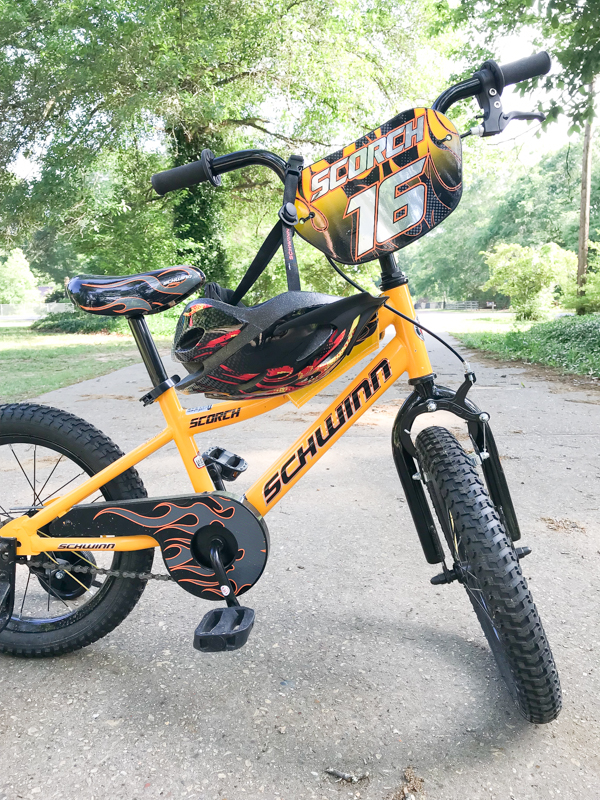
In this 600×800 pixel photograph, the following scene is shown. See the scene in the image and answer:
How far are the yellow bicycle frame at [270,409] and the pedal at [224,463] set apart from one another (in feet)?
0.14

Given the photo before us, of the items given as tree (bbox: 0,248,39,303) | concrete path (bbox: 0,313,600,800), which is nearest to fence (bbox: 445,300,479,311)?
tree (bbox: 0,248,39,303)

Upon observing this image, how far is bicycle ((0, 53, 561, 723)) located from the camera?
163 centimetres

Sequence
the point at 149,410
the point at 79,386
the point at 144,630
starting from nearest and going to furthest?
the point at 144,630 < the point at 149,410 < the point at 79,386

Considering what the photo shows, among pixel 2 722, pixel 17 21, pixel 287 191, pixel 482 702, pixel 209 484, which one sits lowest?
pixel 482 702

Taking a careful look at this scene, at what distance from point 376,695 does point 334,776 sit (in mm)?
352

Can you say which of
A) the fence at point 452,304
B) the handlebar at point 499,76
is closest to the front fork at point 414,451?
the handlebar at point 499,76

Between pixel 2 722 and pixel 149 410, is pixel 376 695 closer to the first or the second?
pixel 2 722

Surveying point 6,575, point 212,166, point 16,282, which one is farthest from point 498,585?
point 16,282

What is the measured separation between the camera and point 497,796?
1.50 meters

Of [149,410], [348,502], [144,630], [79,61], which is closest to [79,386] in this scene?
[149,410]

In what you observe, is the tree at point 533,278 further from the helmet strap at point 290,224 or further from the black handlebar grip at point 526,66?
the helmet strap at point 290,224

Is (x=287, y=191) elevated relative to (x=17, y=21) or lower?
lower

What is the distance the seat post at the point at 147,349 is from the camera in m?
1.99

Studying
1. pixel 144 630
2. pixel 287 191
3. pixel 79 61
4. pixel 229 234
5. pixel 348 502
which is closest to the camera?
pixel 287 191
